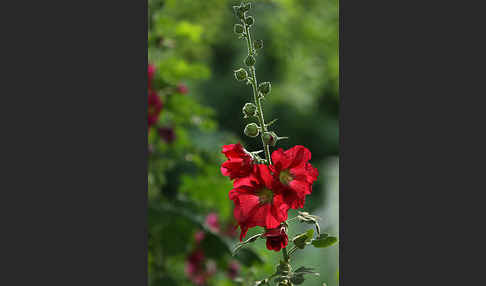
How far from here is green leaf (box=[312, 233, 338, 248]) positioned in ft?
3.87

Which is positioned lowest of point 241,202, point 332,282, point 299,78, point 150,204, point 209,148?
point 332,282

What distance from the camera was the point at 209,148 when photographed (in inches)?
76.2

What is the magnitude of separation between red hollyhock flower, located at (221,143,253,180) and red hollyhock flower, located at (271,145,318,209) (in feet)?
0.18

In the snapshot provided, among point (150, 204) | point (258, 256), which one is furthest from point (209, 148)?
point (258, 256)

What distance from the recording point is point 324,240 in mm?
1189

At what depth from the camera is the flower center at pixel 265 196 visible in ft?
3.77

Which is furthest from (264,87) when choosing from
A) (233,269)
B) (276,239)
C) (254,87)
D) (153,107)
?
(233,269)

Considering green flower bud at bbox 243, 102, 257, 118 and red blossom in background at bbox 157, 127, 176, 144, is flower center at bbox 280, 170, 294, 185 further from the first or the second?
red blossom in background at bbox 157, 127, 176, 144

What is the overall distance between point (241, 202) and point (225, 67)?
2.64 metres

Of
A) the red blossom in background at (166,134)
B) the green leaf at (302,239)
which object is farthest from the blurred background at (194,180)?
the green leaf at (302,239)

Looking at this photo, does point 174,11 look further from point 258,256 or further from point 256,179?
point 256,179

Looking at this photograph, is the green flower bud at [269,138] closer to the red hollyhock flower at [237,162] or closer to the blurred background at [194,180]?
the red hollyhock flower at [237,162]

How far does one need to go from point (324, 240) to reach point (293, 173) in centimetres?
16

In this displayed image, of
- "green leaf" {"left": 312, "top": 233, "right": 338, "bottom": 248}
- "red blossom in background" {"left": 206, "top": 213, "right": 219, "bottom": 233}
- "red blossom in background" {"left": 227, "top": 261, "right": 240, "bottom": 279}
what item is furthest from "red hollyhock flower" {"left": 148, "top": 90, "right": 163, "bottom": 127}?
"green leaf" {"left": 312, "top": 233, "right": 338, "bottom": 248}
